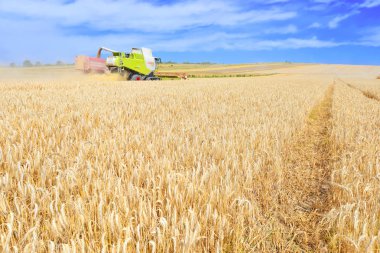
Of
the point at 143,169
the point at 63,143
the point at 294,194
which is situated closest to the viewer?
the point at 143,169

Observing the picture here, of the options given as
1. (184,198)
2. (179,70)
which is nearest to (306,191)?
(184,198)

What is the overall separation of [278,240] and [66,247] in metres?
1.37

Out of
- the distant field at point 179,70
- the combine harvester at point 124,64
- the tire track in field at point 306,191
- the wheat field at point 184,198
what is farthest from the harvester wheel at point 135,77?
the tire track in field at point 306,191

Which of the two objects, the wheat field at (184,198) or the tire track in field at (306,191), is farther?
the tire track in field at (306,191)

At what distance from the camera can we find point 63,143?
338 cm

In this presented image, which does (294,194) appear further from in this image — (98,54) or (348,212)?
(98,54)

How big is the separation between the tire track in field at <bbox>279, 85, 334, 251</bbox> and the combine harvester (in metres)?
18.9

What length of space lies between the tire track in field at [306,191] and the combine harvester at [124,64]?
1889 cm

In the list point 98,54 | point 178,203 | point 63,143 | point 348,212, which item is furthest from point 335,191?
point 98,54

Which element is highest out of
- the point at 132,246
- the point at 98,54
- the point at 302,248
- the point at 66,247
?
the point at 98,54

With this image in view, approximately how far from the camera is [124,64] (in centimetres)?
2200

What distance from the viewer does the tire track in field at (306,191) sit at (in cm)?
210

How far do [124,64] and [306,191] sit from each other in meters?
20.8

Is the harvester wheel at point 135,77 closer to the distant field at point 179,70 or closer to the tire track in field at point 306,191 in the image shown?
the distant field at point 179,70
